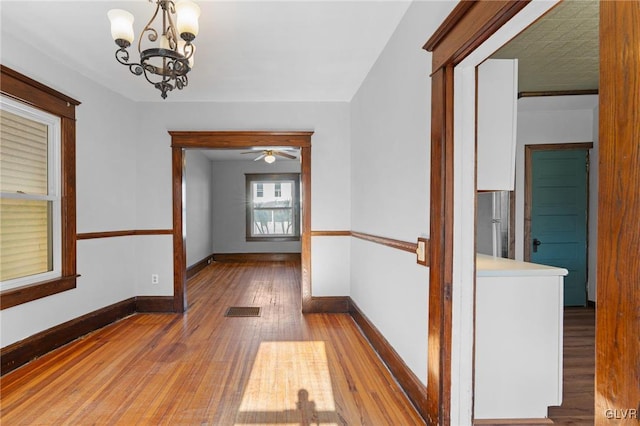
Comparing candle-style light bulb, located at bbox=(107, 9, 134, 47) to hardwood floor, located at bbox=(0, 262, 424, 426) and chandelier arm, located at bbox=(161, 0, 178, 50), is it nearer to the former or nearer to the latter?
chandelier arm, located at bbox=(161, 0, 178, 50)

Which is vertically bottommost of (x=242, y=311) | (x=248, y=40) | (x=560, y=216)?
(x=242, y=311)

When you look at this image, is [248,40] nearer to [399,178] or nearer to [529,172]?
[399,178]

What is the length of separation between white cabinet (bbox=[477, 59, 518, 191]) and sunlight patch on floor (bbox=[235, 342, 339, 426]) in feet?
5.63

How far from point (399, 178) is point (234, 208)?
660cm

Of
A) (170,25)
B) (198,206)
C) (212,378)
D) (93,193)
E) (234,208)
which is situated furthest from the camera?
(234,208)

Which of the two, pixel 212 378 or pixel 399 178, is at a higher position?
pixel 399 178

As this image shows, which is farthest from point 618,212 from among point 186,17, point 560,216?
point 560,216

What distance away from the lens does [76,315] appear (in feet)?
10.3

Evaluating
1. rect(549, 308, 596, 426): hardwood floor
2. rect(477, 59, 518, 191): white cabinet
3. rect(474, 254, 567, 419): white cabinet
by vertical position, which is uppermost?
rect(477, 59, 518, 191): white cabinet

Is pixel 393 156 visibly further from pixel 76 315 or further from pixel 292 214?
pixel 292 214

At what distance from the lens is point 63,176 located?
3.04 meters

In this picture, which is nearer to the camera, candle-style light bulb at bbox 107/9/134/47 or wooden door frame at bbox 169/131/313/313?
candle-style light bulb at bbox 107/9/134/47

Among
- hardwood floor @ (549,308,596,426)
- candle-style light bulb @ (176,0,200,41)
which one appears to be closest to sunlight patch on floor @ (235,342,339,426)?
hardwood floor @ (549,308,596,426)

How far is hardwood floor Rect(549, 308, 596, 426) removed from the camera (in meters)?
1.98
